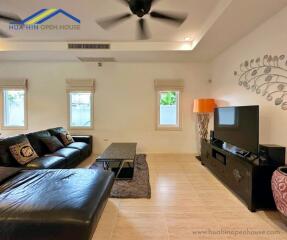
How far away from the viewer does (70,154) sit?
3842mm

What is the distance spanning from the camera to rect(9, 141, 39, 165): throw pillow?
3102mm

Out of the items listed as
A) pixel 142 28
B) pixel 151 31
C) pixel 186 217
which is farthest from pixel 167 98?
pixel 186 217

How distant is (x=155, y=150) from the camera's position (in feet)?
18.5

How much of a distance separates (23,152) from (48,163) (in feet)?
1.59

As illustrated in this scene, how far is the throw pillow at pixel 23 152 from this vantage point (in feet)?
10.2

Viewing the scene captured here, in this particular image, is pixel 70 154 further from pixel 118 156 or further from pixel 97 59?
pixel 97 59

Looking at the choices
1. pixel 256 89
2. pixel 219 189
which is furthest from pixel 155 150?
pixel 256 89

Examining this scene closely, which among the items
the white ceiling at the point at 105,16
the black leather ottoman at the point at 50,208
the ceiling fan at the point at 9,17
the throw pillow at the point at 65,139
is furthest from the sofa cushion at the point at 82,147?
the ceiling fan at the point at 9,17

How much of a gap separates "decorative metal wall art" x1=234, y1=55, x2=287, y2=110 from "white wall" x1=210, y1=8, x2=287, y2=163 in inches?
3.1

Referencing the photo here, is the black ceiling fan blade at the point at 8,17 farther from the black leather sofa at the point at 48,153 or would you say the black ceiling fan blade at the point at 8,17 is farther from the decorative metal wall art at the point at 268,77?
the decorative metal wall art at the point at 268,77

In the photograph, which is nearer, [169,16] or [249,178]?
[249,178]

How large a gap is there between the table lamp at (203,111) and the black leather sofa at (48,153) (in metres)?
2.97

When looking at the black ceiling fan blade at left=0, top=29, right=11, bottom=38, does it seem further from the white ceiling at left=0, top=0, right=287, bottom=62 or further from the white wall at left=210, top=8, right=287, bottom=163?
the white wall at left=210, top=8, right=287, bottom=163

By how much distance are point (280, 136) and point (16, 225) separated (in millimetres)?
3167
